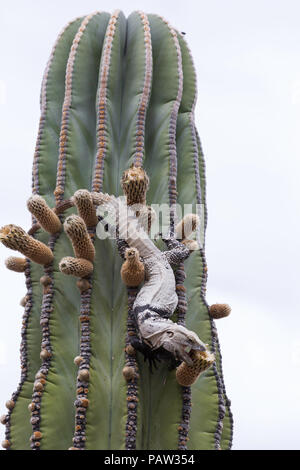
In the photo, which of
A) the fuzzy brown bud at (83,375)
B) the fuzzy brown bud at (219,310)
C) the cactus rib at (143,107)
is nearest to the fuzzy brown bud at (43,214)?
the cactus rib at (143,107)

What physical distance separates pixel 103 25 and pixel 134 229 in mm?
1518

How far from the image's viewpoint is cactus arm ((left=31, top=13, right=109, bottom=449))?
304 cm

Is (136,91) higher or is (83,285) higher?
(136,91)

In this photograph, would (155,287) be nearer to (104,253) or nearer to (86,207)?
(104,253)

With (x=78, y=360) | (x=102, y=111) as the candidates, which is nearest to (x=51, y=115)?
(x=102, y=111)

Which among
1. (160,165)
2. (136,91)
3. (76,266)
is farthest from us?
(136,91)

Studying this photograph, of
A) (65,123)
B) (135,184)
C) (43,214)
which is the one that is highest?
(65,123)

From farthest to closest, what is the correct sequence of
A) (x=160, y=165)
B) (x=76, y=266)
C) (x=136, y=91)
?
1. (x=136, y=91)
2. (x=160, y=165)
3. (x=76, y=266)

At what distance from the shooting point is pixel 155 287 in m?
3.16

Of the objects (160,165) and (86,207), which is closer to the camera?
(86,207)

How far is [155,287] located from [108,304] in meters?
0.28

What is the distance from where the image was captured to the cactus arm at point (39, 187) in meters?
3.30
